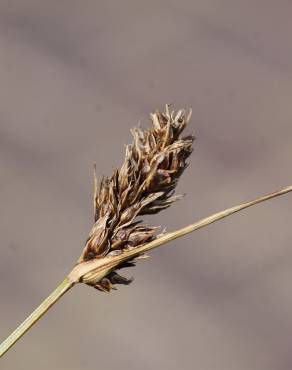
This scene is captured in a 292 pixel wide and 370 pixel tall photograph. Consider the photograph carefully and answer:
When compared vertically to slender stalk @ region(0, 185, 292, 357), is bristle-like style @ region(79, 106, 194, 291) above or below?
above

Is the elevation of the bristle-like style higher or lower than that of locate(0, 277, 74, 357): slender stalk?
higher

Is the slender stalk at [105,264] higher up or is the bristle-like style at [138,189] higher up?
the bristle-like style at [138,189]
